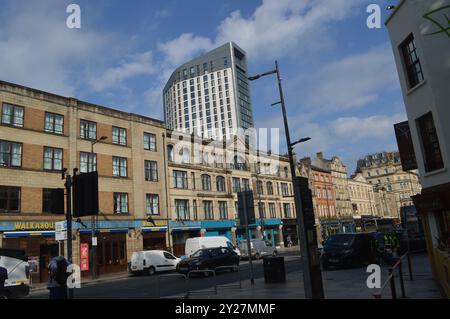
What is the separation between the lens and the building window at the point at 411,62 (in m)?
13.5

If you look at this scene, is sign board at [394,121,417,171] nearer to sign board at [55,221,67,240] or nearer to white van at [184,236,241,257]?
sign board at [55,221,67,240]

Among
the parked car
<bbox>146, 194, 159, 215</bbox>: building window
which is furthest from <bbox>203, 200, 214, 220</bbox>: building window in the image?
<bbox>146, 194, 159, 215</bbox>: building window

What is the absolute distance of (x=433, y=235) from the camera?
43.2ft

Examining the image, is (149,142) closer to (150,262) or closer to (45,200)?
(45,200)

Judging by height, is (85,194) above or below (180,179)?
below

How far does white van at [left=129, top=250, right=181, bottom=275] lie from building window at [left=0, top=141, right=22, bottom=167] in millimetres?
11290

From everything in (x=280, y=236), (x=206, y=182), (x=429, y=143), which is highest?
(x=206, y=182)

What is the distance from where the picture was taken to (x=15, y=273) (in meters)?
14.6

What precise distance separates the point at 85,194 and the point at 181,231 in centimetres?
3442

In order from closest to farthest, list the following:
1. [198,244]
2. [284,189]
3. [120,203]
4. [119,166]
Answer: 1. [198,244]
2. [120,203]
3. [119,166]
4. [284,189]

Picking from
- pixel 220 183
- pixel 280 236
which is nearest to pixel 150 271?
pixel 220 183

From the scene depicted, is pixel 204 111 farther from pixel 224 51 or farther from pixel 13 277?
pixel 13 277

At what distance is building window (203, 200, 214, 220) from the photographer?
44.6m
